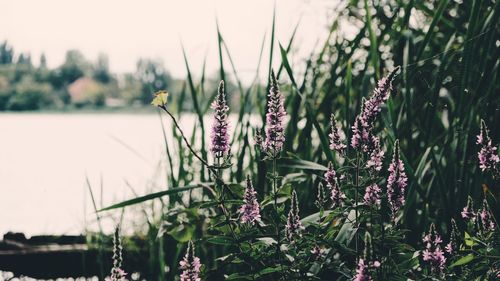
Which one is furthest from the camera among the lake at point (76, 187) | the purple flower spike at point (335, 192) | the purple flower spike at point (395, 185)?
the lake at point (76, 187)

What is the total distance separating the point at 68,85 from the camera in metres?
47.9

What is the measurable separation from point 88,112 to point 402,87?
5054 cm

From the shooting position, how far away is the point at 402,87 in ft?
6.89

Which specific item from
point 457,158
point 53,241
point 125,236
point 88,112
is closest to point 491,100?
point 457,158

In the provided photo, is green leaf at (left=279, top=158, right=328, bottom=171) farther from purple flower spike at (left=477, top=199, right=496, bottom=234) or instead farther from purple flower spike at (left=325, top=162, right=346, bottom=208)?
purple flower spike at (left=477, top=199, right=496, bottom=234)

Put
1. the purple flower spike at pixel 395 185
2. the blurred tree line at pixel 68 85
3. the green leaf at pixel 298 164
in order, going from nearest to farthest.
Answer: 1. the purple flower spike at pixel 395 185
2. the green leaf at pixel 298 164
3. the blurred tree line at pixel 68 85

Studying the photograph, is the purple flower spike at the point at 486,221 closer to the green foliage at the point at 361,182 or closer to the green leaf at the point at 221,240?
the green foliage at the point at 361,182

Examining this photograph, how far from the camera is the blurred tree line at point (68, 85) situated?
3879cm

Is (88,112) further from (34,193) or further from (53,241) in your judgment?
(53,241)

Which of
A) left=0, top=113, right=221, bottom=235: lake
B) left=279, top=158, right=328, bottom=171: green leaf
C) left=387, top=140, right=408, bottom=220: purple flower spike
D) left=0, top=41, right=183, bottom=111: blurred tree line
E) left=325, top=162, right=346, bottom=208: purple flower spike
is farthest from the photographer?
left=0, top=41, right=183, bottom=111: blurred tree line

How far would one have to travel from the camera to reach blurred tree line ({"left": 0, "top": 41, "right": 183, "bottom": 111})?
3879 cm

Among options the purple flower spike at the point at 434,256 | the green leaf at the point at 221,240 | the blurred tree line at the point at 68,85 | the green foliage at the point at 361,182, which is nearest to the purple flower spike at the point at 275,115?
the green foliage at the point at 361,182

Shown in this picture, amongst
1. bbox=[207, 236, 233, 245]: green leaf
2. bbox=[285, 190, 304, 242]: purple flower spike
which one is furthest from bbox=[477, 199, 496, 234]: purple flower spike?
bbox=[207, 236, 233, 245]: green leaf

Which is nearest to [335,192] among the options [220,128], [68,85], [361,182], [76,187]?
[361,182]
